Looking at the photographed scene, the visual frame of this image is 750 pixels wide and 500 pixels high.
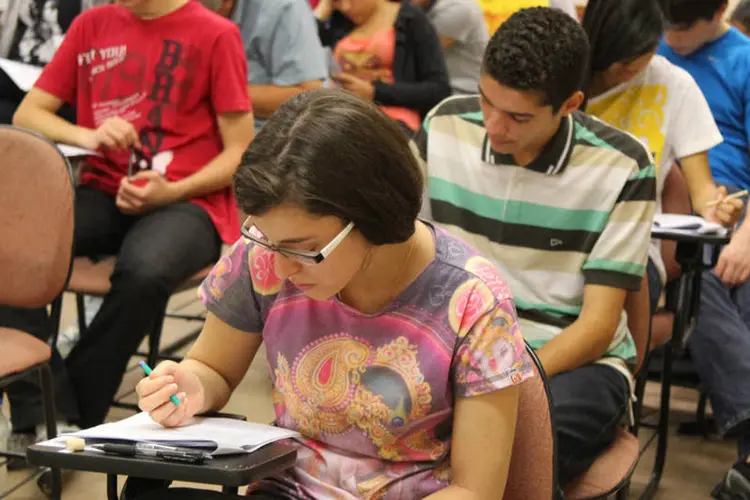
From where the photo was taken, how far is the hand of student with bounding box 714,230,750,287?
2410 mm

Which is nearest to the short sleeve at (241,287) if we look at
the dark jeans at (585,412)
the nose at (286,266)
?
the nose at (286,266)

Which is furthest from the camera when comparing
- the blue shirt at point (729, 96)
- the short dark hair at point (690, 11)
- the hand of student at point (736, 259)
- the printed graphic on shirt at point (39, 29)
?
the printed graphic on shirt at point (39, 29)

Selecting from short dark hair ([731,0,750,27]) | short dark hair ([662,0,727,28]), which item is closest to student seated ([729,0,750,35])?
short dark hair ([731,0,750,27])

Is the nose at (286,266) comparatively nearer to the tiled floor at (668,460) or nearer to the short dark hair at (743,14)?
the tiled floor at (668,460)

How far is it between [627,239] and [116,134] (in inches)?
56.2

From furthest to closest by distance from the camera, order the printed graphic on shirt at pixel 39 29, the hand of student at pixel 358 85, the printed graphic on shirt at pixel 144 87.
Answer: the hand of student at pixel 358 85
the printed graphic on shirt at pixel 39 29
the printed graphic on shirt at pixel 144 87

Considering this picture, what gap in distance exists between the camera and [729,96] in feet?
9.89

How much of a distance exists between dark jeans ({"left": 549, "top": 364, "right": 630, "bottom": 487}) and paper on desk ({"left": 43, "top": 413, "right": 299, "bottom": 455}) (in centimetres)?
61

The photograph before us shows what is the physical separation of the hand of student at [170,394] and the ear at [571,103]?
0.97m

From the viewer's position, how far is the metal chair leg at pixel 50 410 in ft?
7.09

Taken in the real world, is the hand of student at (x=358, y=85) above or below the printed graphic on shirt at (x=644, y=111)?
below

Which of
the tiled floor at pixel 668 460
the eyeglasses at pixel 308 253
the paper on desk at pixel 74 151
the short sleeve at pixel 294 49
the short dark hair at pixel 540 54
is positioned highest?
the short dark hair at pixel 540 54

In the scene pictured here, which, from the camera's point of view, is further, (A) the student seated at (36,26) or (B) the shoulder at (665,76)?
(A) the student seated at (36,26)

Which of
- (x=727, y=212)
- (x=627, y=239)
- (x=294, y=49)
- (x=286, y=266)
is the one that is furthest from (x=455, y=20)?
(x=286, y=266)
